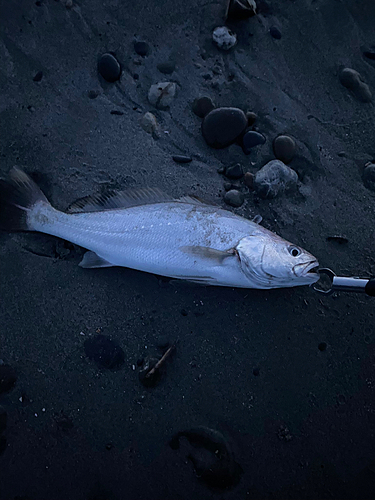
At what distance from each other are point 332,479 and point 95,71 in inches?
171

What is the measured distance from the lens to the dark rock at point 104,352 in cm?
294

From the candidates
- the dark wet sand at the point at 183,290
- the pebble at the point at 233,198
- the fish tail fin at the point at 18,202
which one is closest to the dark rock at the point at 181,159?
the dark wet sand at the point at 183,290

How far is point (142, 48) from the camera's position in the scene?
10.9 ft

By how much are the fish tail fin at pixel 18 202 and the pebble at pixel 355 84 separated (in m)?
3.14

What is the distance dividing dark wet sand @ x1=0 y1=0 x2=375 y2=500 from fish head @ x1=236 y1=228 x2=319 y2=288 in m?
0.39

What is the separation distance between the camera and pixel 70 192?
126 inches

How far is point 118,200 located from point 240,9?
2209 millimetres

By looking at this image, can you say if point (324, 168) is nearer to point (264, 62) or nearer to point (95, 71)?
point (264, 62)

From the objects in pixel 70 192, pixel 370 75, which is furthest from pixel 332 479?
pixel 370 75

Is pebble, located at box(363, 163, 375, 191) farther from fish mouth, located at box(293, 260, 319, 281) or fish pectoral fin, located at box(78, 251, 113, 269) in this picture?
fish pectoral fin, located at box(78, 251, 113, 269)

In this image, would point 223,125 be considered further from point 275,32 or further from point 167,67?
point 275,32

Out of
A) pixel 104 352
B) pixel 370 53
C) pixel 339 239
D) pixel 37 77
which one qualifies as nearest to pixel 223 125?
pixel 339 239

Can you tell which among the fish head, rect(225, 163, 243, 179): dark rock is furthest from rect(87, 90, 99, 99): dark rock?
the fish head

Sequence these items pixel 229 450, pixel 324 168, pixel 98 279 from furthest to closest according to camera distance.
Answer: pixel 324 168
pixel 98 279
pixel 229 450
